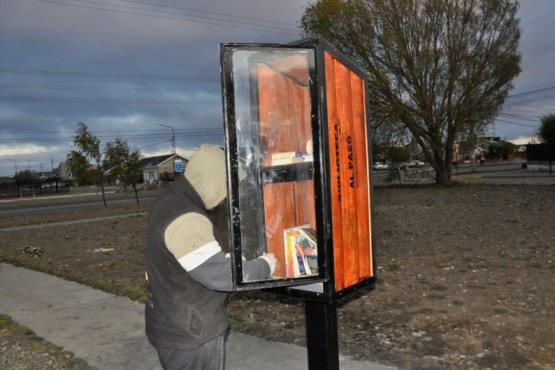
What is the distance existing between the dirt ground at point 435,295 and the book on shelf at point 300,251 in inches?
58.2

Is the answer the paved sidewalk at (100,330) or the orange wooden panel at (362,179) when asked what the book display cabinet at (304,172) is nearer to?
the orange wooden panel at (362,179)

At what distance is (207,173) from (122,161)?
25570mm

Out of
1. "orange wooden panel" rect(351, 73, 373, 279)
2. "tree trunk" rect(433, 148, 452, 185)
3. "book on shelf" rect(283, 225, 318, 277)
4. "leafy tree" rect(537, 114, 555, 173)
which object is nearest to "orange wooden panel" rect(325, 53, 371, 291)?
"orange wooden panel" rect(351, 73, 373, 279)

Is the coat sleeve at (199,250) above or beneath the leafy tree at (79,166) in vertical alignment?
beneath

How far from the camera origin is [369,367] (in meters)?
3.93

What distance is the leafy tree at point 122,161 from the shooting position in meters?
26.7

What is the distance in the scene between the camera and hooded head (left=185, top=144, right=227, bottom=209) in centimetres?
255

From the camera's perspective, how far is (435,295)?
5.82 m

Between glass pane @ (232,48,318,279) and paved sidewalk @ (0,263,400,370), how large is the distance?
1.35 m

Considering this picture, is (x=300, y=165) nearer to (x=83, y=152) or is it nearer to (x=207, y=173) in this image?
(x=207, y=173)

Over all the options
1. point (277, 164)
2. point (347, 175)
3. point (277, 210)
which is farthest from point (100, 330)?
point (347, 175)

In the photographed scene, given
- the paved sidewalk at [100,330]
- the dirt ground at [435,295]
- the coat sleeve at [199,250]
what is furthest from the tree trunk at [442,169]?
the coat sleeve at [199,250]

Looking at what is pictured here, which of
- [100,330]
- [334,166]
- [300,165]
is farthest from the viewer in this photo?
[100,330]

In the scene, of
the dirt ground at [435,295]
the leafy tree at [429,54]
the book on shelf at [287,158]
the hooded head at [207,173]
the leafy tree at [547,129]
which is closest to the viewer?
the hooded head at [207,173]
